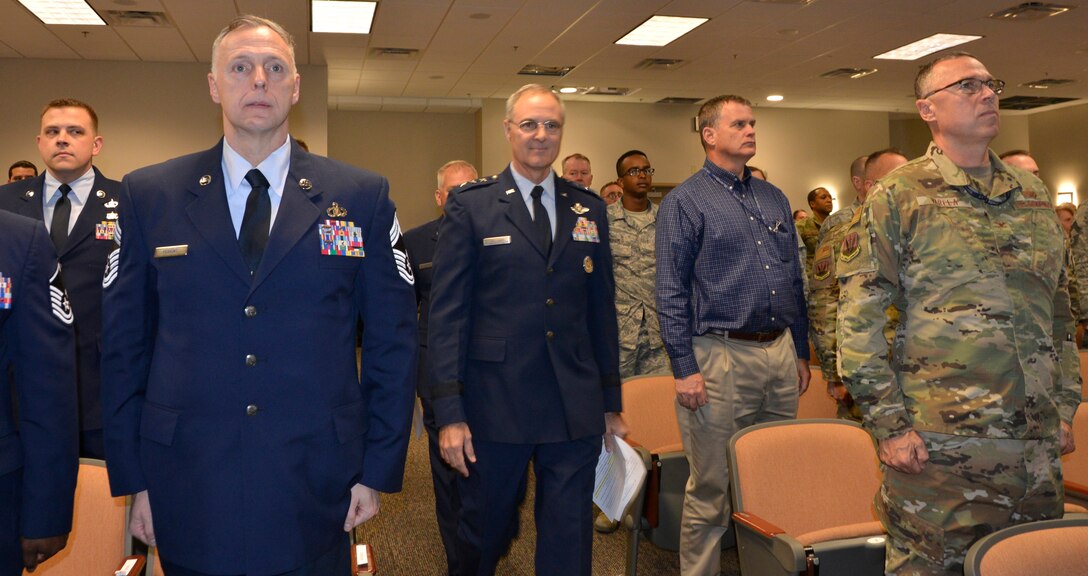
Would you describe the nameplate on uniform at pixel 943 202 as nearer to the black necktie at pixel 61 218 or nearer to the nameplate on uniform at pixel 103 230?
the nameplate on uniform at pixel 103 230

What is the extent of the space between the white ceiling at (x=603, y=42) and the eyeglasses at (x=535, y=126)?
5703 mm

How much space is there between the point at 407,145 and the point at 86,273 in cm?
1166

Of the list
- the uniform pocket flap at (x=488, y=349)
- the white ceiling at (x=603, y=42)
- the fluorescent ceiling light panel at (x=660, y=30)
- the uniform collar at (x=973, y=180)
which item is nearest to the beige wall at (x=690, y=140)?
the white ceiling at (x=603, y=42)

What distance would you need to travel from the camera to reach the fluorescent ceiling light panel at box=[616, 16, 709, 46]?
8609 mm

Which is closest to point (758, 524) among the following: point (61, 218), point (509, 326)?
point (509, 326)

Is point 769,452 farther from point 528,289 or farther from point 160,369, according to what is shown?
point 160,369

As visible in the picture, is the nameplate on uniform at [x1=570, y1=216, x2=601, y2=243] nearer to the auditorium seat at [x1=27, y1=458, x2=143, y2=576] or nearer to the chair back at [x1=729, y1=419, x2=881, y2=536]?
the chair back at [x1=729, y1=419, x2=881, y2=536]

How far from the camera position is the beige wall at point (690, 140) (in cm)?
1348

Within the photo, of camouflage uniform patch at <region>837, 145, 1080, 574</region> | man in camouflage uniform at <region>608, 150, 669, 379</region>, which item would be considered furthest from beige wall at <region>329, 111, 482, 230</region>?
camouflage uniform patch at <region>837, 145, 1080, 574</region>

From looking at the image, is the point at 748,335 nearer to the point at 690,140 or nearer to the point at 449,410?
the point at 449,410

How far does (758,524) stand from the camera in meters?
2.31

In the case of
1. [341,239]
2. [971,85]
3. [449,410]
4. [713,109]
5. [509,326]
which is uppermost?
[713,109]

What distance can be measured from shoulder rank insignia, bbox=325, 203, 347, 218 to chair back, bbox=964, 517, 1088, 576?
140cm

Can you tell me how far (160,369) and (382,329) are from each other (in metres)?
0.41
